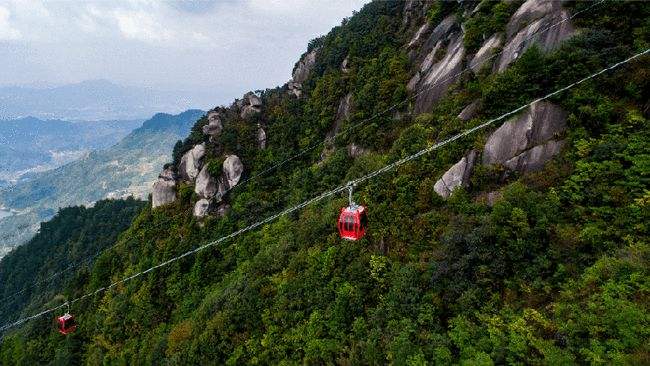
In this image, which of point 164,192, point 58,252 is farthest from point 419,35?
point 58,252

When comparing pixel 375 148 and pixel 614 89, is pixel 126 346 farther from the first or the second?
pixel 614 89

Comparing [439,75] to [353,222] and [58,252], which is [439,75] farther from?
[58,252]

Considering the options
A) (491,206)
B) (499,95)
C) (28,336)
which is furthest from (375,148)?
(28,336)

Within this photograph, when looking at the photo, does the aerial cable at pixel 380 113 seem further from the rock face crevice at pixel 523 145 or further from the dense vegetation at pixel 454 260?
the rock face crevice at pixel 523 145

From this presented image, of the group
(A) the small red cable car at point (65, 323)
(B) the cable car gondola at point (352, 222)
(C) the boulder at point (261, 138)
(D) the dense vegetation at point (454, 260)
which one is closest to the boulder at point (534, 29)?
(D) the dense vegetation at point (454, 260)

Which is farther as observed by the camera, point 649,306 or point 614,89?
point 614,89
